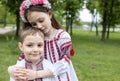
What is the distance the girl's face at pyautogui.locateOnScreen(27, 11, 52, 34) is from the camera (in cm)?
307

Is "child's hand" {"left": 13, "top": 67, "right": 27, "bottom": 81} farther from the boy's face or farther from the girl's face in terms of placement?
the girl's face

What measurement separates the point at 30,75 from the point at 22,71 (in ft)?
0.25

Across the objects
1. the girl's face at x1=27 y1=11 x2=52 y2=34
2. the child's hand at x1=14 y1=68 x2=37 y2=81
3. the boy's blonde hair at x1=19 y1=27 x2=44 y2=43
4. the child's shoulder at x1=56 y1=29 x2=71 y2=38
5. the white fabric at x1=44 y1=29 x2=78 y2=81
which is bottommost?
the child's hand at x1=14 y1=68 x2=37 y2=81

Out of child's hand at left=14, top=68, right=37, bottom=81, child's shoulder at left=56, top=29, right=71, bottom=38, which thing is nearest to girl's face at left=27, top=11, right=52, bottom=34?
child's shoulder at left=56, top=29, right=71, bottom=38

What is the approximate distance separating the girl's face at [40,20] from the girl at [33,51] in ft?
0.16

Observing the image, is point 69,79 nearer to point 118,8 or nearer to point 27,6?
point 27,6

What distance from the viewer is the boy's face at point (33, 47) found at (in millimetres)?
3008

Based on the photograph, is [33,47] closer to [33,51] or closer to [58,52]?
[33,51]

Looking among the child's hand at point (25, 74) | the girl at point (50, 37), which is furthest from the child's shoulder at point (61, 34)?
the child's hand at point (25, 74)

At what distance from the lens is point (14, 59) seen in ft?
41.2

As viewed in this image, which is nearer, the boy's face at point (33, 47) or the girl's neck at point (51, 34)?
the boy's face at point (33, 47)

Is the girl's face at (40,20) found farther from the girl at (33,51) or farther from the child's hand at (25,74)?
the child's hand at (25,74)

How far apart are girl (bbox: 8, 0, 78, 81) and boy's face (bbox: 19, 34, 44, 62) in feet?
0.38

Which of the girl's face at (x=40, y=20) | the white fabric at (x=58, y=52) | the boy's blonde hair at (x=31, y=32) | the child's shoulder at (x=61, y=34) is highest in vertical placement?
the girl's face at (x=40, y=20)
